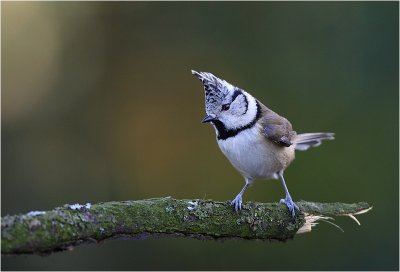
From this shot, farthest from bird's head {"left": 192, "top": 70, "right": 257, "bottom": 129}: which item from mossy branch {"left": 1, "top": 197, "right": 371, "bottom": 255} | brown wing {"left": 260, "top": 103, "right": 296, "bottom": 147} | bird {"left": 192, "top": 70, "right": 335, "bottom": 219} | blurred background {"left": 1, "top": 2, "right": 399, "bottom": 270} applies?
blurred background {"left": 1, "top": 2, "right": 399, "bottom": 270}

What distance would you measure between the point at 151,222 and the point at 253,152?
45.5 inches

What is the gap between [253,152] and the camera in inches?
143

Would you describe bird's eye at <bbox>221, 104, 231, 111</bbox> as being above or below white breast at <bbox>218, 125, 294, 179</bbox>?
above

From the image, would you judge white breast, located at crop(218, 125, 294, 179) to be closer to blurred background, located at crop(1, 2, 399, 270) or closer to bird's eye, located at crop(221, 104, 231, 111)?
bird's eye, located at crop(221, 104, 231, 111)

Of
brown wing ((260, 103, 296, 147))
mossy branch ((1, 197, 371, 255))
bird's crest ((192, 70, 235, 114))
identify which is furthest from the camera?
brown wing ((260, 103, 296, 147))

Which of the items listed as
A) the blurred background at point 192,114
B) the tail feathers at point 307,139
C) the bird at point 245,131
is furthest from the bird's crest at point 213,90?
the blurred background at point 192,114

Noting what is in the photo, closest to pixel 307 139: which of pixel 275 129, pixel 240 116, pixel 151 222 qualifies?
pixel 275 129

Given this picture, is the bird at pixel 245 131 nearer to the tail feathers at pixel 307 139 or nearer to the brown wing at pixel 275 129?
the brown wing at pixel 275 129

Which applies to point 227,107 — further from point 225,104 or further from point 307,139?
point 307,139

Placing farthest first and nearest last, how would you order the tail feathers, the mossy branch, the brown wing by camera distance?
the tail feathers
the brown wing
the mossy branch

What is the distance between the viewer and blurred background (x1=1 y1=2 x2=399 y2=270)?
5.73 m

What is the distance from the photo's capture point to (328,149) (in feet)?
19.4

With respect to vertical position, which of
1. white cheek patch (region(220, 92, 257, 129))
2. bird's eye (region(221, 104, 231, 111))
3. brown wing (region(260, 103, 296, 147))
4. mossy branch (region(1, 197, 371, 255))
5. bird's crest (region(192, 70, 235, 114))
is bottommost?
mossy branch (region(1, 197, 371, 255))

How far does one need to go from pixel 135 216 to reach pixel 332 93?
402 cm
